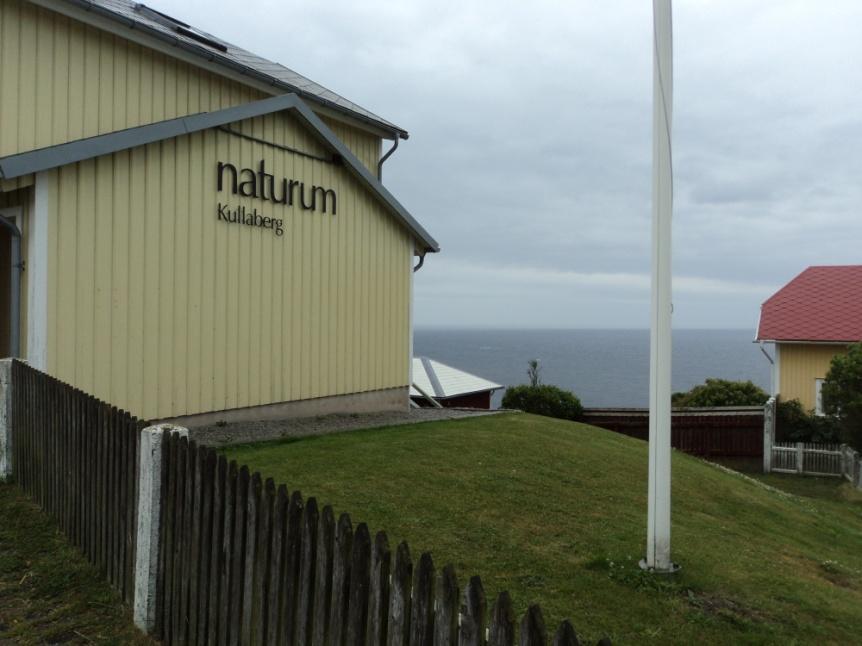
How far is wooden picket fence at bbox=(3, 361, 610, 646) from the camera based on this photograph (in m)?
2.65

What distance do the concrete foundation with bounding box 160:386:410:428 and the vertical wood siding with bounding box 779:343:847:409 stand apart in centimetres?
1546

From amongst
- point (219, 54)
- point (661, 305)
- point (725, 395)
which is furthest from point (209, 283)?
point (725, 395)

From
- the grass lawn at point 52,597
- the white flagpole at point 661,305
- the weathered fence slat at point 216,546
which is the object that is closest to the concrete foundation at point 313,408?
the grass lawn at point 52,597

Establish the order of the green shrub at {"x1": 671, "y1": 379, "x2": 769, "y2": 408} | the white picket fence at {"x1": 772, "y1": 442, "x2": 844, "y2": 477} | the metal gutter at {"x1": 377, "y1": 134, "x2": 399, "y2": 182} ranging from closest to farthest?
1. the metal gutter at {"x1": 377, "y1": 134, "x2": 399, "y2": 182}
2. the white picket fence at {"x1": 772, "y1": 442, "x2": 844, "y2": 477}
3. the green shrub at {"x1": 671, "y1": 379, "x2": 769, "y2": 408}

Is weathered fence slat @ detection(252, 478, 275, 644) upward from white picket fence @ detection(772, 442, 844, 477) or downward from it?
upward

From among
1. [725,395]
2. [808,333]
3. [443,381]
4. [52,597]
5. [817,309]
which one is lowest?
[725,395]

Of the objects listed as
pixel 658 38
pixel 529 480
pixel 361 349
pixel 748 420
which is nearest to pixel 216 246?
pixel 361 349

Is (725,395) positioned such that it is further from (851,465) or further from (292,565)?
(292,565)

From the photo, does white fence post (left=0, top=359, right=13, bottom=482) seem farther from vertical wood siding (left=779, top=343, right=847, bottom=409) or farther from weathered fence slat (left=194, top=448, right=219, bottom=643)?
vertical wood siding (left=779, top=343, right=847, bottom=409)

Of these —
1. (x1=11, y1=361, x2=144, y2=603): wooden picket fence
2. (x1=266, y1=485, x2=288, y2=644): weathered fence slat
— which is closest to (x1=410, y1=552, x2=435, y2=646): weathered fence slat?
(x1=266, y1=485, x2=288, y2=644): weathered fence slat

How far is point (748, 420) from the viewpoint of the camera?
22922 millimetres

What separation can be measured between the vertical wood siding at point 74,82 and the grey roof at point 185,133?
113 centimetres

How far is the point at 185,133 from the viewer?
1048cm

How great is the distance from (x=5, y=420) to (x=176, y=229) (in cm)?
373
